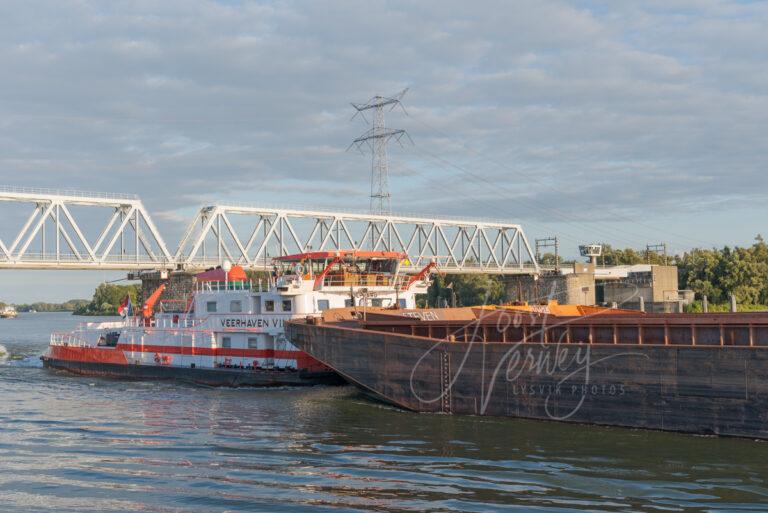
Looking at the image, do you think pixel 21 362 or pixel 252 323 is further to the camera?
pixel 21 362

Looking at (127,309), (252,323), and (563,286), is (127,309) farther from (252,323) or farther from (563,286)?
(563,286)

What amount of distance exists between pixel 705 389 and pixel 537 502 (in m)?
7.52

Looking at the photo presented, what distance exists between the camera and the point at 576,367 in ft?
72.1

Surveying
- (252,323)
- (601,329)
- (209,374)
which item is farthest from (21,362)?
(601,329)

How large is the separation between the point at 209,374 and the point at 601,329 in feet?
66.4

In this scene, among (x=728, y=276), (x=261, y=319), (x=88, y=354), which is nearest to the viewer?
(x=261, y=319)

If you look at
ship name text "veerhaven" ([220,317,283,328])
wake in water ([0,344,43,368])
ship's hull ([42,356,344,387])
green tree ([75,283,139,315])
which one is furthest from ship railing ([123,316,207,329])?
green tree ([75,283,139,315])

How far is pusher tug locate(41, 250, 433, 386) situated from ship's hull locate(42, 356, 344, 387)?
4cm

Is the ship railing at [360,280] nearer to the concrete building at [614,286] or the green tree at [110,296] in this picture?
the concrete building at [614,286]

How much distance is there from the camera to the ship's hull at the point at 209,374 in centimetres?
3278

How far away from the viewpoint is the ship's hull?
32.8m

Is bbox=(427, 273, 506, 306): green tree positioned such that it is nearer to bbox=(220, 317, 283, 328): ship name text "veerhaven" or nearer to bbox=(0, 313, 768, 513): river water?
bbox=(220, 317, 283, 328): ship name text "veerhaven"

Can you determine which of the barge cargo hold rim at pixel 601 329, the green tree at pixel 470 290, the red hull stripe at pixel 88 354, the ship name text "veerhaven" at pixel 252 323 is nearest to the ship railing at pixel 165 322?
the ship name text "veerhaven" at pixel 252 323

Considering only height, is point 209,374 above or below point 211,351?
below
